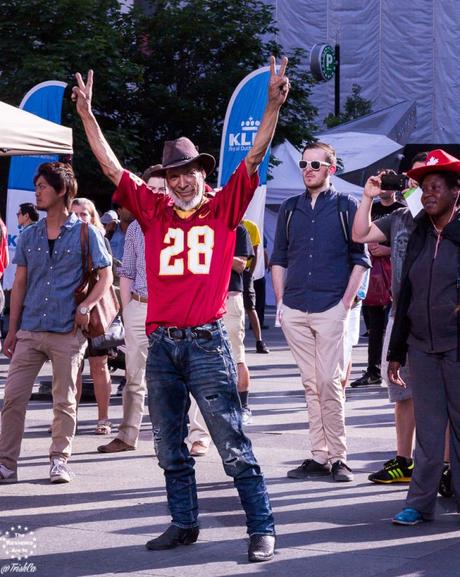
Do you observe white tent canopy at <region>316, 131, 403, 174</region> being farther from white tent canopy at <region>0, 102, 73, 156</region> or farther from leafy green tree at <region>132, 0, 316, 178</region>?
white tent canopy at <region>0, 102, 73, 156</region>

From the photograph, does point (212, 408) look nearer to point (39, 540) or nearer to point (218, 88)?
point (39, 540)

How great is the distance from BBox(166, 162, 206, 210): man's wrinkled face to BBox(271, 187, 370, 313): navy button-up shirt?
6.50ft

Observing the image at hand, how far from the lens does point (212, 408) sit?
5.93 meters

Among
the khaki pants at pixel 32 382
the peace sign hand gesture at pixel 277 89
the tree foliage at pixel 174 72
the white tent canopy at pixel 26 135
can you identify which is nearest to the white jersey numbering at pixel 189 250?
the peace sign hand gesture at pixel 277 89

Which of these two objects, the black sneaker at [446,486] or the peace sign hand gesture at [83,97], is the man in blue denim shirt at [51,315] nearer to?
the peace sign hand gesture at [83,97]

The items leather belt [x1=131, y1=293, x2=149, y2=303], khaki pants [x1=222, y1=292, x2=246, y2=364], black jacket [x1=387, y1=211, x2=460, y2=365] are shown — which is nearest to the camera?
black jacket [x1=387, y1=211, x2=460, y2=365]

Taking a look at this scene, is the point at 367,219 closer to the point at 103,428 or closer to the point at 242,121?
the point at 103,428

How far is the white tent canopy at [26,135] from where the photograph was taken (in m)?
9.52

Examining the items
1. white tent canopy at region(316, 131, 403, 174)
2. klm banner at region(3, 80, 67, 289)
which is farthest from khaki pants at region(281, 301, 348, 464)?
white tent canopy at region(316, 131, 403, 174)

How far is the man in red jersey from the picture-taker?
19.3 ft

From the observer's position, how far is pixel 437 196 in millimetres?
6578

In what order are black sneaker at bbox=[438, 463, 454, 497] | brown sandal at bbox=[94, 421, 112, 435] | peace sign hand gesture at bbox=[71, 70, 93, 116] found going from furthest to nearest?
brown sandal at bbox=[94, 421, 112, 435] < black sneaker at bbox=[438, 463, 454, 497] < peace sign hand gesture at bbox=[71, 70, 93, 116]

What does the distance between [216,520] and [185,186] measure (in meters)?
1.81

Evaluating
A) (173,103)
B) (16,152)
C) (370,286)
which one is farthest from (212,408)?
(173,103)
